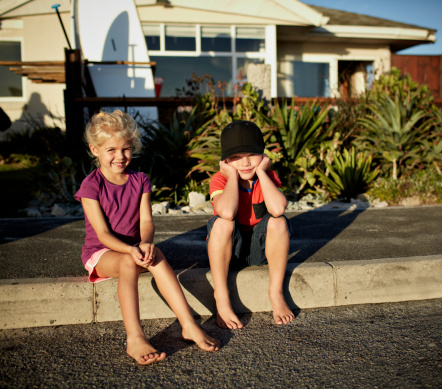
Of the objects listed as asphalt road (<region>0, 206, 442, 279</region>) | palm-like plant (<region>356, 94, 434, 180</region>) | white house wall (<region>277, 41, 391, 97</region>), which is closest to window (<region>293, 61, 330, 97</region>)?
white house wall (<region>277, 41, 391, 97</region>)

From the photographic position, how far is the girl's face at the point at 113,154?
2605 mm

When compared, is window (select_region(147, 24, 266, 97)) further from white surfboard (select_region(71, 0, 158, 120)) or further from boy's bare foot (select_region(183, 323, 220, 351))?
boy's bare foot (select_region(183, 323, 220, 351))

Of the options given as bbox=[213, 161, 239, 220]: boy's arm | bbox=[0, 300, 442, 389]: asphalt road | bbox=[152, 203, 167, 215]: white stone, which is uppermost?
bbox=[213, 161, 239, 220]: boy's arm

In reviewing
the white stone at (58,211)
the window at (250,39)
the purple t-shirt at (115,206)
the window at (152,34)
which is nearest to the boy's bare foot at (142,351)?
the purple t-shirt at (115,206)

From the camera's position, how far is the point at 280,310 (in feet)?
8.30

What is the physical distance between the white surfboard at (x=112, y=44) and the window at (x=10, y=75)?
4.00 metres

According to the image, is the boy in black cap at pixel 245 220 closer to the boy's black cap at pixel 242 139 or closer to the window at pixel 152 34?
the boy's black cap at pixel 242 139

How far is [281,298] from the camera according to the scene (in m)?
2.59

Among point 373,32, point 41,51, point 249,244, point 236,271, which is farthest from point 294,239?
point 373,32

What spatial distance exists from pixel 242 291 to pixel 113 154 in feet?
3.98

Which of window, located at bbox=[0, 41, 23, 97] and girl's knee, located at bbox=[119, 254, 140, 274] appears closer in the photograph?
girl's knee, located at bbox=[119, 254, 140, 274]

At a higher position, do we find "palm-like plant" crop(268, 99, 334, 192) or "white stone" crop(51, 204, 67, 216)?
"palm-like plant" crop(268, 99, 334, 192)

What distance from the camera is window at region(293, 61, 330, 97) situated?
595 inches

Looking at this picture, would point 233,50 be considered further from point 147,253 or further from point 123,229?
point 147,253
